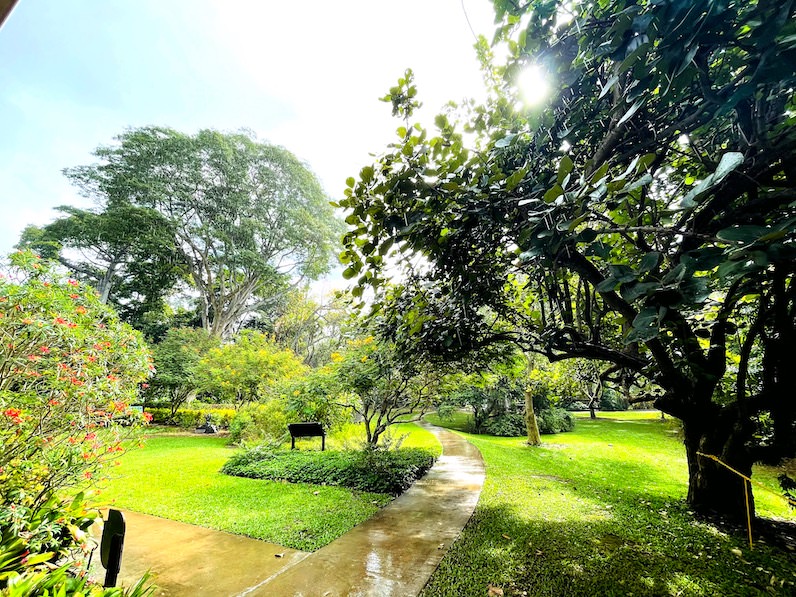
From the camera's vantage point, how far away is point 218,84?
11.2 m

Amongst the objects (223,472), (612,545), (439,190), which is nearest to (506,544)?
(612,545)

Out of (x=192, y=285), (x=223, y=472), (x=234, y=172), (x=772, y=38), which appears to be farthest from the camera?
(x=192, y=285)

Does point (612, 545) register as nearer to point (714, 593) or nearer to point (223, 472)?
point (714, 593)

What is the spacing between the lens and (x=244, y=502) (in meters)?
4.66

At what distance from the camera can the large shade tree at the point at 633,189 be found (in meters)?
1.22

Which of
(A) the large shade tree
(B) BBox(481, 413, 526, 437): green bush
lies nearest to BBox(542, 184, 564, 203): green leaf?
(A) the large shade tree

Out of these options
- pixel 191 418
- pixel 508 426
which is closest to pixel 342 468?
pixel 508 426

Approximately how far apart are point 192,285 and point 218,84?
14.5 meters

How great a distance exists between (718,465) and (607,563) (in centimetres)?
204

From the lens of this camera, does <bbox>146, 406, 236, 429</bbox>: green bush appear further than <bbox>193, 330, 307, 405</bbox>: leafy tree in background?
Yes

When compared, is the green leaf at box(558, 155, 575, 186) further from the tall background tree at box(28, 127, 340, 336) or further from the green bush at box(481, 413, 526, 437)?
the tall background tree at box(28, 127, 340, 336)

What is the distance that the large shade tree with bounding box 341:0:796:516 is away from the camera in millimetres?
1216

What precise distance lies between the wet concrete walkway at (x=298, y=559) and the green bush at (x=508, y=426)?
11478mm

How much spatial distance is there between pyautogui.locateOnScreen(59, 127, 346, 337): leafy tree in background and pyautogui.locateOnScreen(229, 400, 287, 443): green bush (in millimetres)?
9695
